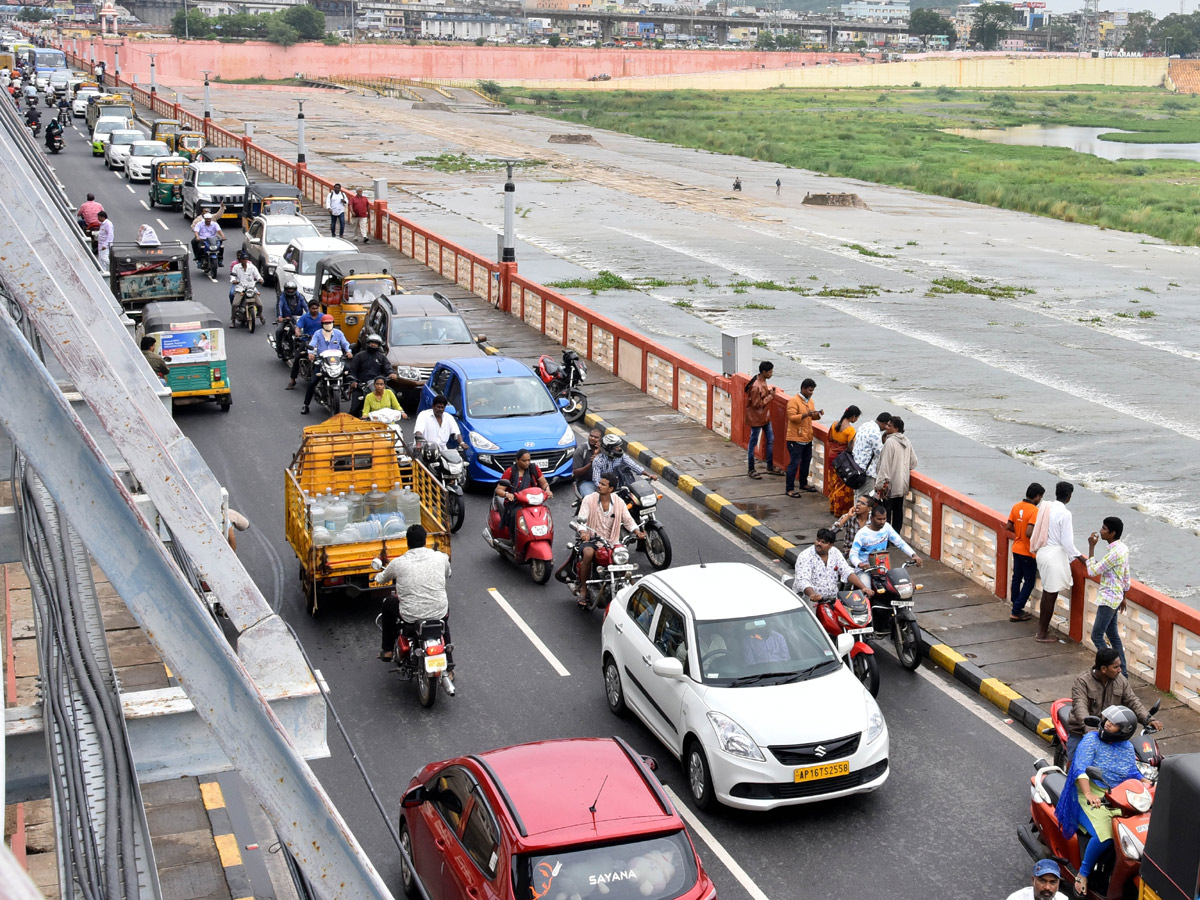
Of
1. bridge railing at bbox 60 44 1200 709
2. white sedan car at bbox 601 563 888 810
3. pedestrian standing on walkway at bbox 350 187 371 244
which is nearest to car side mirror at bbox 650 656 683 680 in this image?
white sedan car at bbox 601 563 888 810

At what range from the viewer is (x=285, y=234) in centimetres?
3419

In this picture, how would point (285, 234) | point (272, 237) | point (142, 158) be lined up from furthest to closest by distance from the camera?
point (142, 158) → point (285, 234) → point (272, 237)

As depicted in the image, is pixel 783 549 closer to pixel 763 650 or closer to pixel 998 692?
pixel 998 692

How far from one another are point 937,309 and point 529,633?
25.3m

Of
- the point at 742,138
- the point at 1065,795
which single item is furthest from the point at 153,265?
the point at 742,138

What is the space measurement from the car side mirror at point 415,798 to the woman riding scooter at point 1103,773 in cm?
438

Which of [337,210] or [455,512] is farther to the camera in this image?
[337,210]

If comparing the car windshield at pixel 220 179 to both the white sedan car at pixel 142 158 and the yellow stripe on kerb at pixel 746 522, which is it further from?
the yellow stripe on kerb at pixel 746 522

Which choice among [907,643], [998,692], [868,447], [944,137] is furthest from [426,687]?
[944,137]

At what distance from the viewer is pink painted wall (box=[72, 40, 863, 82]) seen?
5335 inches

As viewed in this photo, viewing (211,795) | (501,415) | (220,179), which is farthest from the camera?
(220,179)

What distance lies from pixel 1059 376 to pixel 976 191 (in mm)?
41740

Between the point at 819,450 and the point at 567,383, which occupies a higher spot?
the point at 567,383

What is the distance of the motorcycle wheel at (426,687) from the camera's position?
12.5 metres
